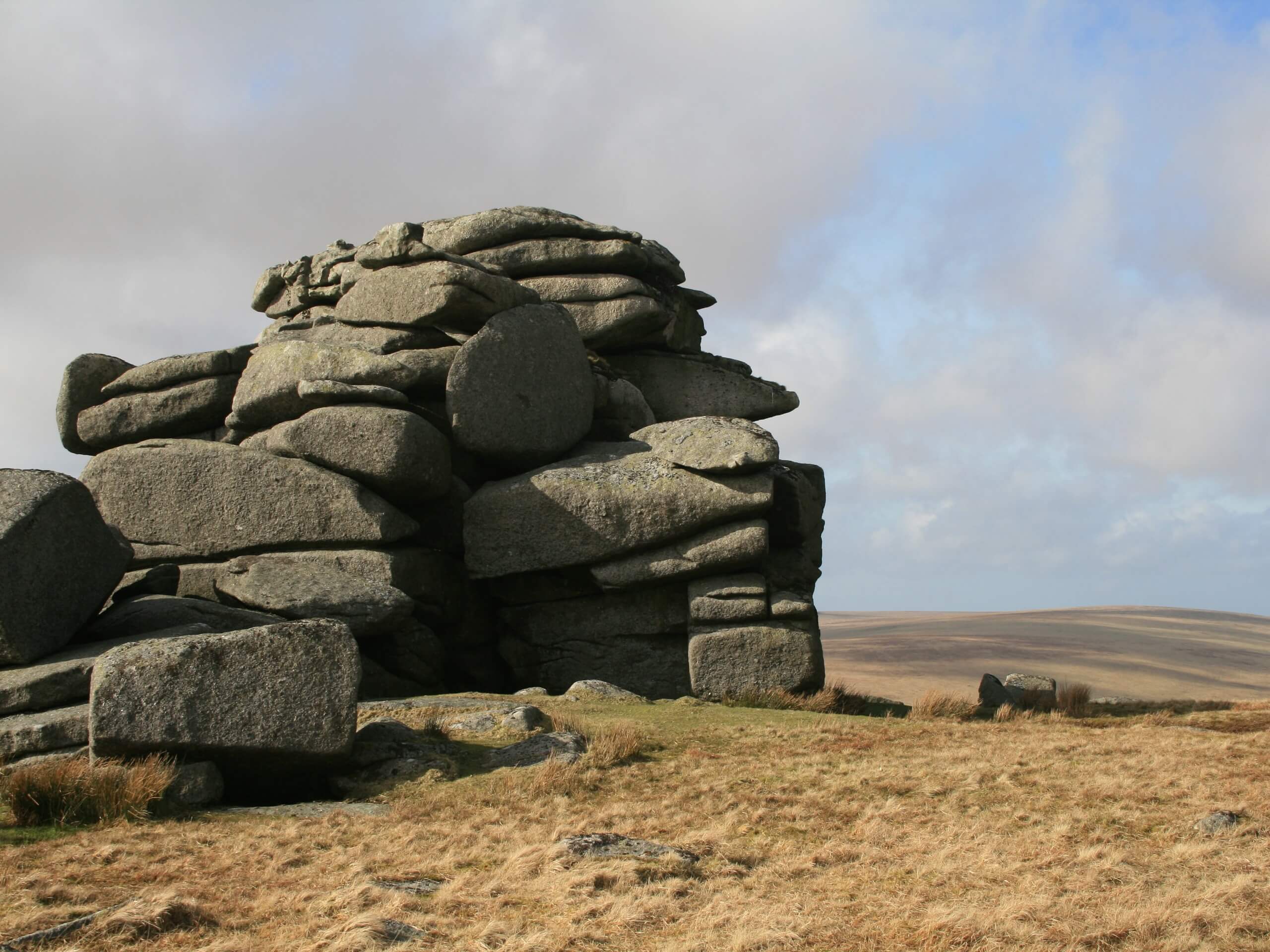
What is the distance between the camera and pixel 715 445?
18062 mm

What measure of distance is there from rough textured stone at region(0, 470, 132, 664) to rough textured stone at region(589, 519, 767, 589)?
24.1 ft

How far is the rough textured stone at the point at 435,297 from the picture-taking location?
63.6 ft

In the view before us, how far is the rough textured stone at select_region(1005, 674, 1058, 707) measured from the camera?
63.1 ft

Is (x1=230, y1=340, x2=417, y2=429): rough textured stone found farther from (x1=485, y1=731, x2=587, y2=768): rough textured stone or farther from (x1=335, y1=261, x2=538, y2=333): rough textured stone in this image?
(x1=485, y1=731, x2=587, y2=768): rough textured stone

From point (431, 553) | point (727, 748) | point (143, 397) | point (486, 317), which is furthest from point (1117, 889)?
point (143, 397)

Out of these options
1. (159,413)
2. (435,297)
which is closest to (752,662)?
(435,297)

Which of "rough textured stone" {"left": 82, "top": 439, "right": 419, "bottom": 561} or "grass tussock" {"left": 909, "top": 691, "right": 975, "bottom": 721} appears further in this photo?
"rough textured stone" {"left": 82, "top": 439, "right": 419, "bottom": 561}

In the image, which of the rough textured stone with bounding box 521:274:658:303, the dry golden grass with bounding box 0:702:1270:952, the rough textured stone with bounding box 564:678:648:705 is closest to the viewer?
the dry golden grass with bounding box 0:702:1270:952

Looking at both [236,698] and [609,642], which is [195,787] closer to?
[236,698]

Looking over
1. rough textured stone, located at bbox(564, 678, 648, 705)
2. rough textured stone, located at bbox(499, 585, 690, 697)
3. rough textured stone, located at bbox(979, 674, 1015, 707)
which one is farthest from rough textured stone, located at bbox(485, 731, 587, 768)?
rough textured stone, located at bbox(979, 674, 1015, 707)

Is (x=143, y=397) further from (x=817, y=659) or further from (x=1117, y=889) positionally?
(x=1117, y=889)

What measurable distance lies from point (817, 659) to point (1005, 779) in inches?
262

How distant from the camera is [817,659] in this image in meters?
17.3

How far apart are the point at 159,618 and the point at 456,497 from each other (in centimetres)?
654
